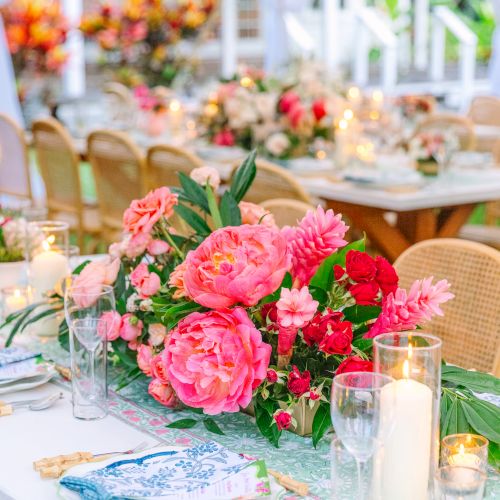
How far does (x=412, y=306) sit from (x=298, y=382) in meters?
0.18

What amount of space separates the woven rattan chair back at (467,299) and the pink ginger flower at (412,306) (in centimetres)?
62

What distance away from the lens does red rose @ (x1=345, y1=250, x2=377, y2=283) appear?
1439mm

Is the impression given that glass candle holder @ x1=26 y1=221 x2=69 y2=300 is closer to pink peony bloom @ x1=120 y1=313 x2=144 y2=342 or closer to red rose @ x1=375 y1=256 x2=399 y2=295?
pink peony bloom @ x1=120 y1=313 x2=144 y2=342

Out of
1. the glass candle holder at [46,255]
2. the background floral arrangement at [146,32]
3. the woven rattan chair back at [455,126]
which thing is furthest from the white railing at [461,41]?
the glass candle holder at [46,255]

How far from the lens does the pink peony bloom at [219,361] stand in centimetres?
140

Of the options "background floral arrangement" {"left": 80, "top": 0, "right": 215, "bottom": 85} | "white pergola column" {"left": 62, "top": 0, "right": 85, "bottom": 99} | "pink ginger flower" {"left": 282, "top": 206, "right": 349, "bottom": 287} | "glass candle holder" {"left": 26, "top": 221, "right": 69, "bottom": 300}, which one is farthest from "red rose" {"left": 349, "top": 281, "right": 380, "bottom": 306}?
"white pergola column" {"left": 62, "top": 0, "right": 85, "bottom": 99}

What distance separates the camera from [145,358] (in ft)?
5.16

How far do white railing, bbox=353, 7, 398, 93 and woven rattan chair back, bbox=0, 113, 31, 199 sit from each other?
197 inches

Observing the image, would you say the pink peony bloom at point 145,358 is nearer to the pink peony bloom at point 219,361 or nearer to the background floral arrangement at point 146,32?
the pink peony bloom at point 219,361

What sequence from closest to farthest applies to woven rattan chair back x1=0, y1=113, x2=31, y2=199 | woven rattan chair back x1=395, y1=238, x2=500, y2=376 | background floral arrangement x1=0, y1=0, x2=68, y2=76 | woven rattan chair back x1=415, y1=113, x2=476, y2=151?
woven rattan chair back x1=395, y1=238, x2=500, y2=376 → woven rattan chair back x1=415, y1=113, x2=476, y2=151 → woven rattan chair back x1=0, y1=113, x2=31, y2=199 → background floral arrangement x1=0, y1=0, x2=68, y2=76

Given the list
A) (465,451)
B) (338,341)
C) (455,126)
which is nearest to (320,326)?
(338,341)

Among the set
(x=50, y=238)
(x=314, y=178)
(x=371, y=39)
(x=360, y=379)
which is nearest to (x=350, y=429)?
(x=360, y=379)

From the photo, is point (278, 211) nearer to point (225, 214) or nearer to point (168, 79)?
point (225, 214)

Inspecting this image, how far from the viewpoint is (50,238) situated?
6.88 ft
